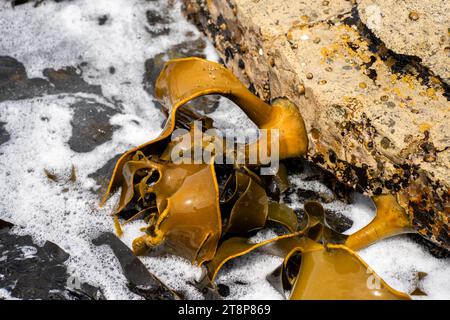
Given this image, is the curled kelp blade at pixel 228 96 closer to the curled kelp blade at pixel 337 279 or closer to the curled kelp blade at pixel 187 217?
the curled kelp blade at pixel 187 217

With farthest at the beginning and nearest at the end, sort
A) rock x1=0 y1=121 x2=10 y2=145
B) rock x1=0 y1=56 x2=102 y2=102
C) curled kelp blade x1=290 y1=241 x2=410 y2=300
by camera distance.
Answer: rock x1=0 y1=56 x2=102 y2=102, rock x1=0 y1=121 x2=10 y2=145, curled kelp blade x1=290 y1=241 x2=410 y2=300

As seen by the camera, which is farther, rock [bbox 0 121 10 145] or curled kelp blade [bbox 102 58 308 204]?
rock [bbox 0 121 10 145]

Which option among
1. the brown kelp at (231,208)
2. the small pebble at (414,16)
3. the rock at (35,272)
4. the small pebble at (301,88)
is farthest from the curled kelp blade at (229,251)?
the small pebble at (414,16)

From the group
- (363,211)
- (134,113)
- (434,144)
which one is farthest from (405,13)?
(134,113)

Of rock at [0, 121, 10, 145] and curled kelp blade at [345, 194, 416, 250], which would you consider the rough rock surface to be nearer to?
curled kelp blade at [345, 194, 416, 250]

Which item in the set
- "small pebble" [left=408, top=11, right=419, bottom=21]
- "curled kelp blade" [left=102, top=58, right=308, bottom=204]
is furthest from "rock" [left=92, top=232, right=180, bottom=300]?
"small pebble" [left=408, top=11, right=419, bottom=21]

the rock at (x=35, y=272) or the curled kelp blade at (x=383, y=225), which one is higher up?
the curled kelp blade at (x=383, y=225)
